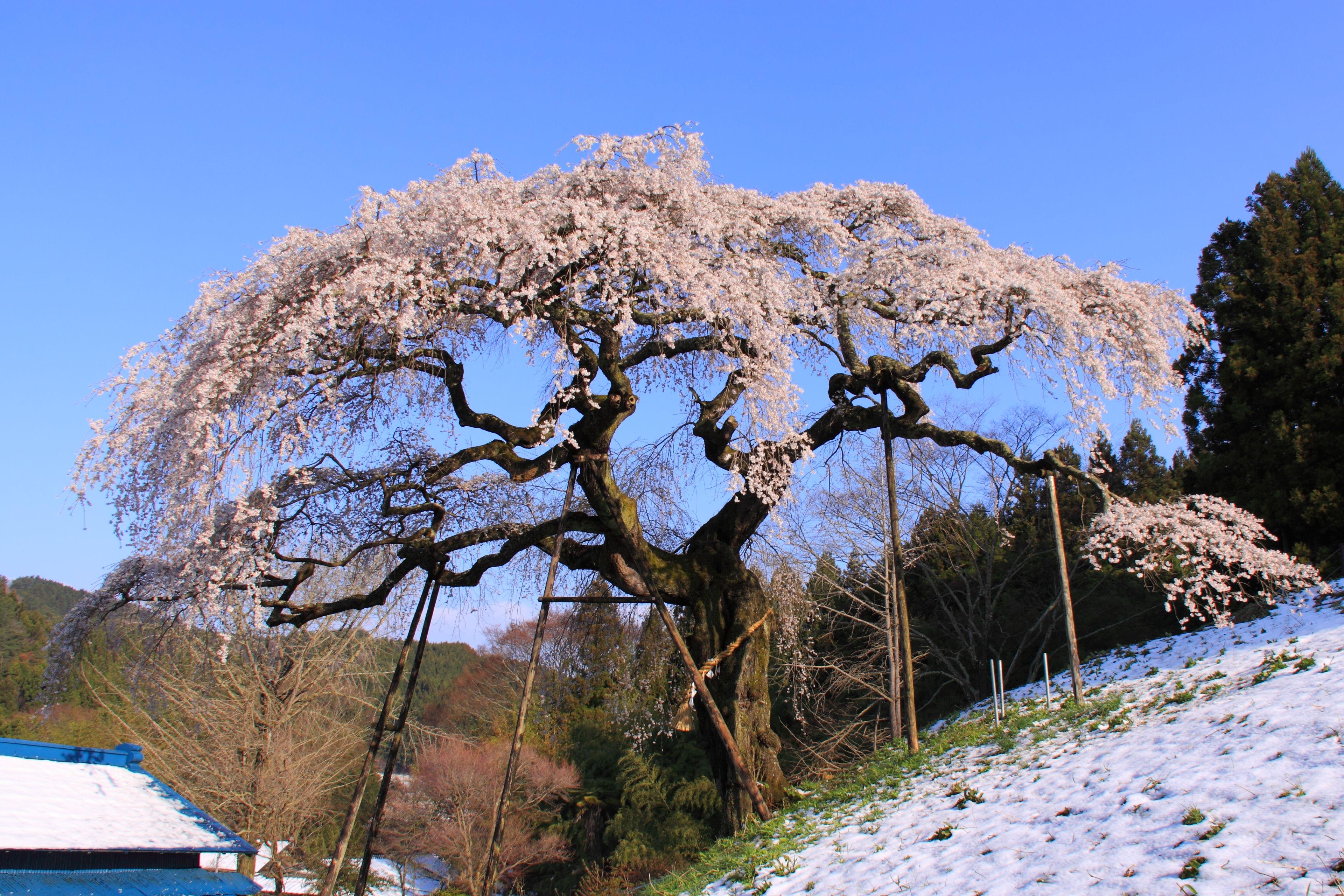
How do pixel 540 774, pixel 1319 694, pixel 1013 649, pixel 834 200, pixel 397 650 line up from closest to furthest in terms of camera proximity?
pixel 1319 694
pixel 834 200
pixel 1013 649
pixel 540 774
pixel 397 650

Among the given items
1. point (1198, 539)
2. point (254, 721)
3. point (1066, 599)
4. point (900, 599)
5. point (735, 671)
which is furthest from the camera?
point (254, 721)

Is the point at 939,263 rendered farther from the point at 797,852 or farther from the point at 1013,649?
the point at 1013,649

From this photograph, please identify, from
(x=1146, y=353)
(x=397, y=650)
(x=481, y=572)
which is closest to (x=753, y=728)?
(x=481, y=572)

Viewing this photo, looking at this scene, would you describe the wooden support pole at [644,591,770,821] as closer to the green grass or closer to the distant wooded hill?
the green grass

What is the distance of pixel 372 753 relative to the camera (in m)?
9.37

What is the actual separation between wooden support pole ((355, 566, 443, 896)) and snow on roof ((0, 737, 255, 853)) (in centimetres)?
213

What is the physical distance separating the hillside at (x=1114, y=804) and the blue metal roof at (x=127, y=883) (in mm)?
3603

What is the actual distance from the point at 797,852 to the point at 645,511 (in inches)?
220

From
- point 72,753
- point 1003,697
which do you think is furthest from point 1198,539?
point 72,753

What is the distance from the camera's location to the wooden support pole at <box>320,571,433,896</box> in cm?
856

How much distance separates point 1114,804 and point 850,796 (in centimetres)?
368

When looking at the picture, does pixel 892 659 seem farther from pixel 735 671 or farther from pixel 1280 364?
pixel 1280 364

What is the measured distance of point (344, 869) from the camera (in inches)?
832

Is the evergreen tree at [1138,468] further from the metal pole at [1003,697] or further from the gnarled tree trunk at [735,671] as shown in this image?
the gnarled tree trunk at [735,671]
